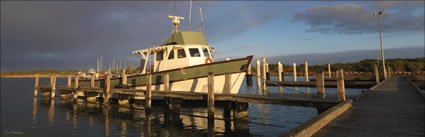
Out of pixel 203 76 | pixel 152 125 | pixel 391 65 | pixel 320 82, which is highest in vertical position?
pixel 391 65

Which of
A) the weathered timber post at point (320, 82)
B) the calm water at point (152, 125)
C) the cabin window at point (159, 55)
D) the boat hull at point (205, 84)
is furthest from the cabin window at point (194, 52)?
the weathered timber post at point (320, 82)

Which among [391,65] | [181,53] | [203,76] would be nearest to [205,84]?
[203,76]

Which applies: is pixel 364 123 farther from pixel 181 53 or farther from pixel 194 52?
pixel 181 53

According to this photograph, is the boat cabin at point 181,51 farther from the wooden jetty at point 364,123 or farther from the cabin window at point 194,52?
the wooden jetty at point 364,123

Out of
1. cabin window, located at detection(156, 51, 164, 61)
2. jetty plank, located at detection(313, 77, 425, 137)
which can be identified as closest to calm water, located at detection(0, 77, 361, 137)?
jetty plank, located at detection(313, 77, 425, 137)

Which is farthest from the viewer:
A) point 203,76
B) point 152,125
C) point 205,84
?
point 205,84

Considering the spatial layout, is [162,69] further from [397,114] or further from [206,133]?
[397,114]

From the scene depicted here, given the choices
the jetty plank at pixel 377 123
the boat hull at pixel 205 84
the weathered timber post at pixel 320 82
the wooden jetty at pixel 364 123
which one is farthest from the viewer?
the boat hull at pixel 205 84

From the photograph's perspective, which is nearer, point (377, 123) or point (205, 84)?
point (377, 123)

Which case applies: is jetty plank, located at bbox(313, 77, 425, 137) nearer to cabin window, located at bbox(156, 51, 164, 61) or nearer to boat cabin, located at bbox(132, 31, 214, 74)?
boat cabin, located at bbox(132, 31, 214, 74)

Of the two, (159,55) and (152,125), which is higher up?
(159,55)

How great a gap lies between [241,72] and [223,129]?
4.57 m

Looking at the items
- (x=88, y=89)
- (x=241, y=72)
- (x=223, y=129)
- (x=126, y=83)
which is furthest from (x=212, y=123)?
(x=88, y=89)

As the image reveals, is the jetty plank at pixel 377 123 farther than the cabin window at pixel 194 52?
No
